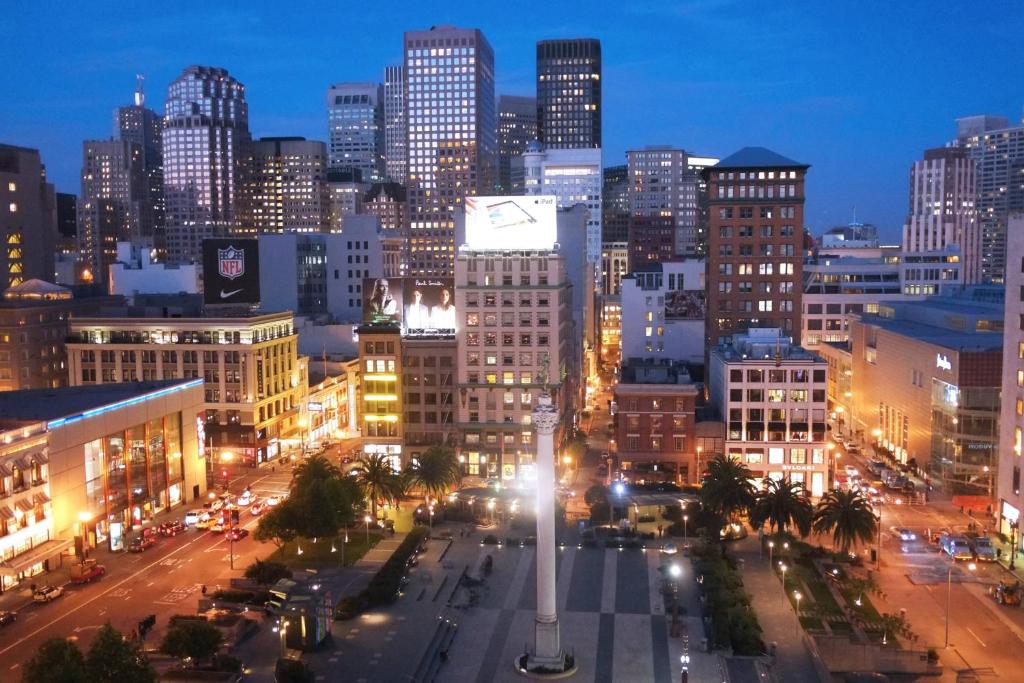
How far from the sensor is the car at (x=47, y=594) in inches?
Result: 2549

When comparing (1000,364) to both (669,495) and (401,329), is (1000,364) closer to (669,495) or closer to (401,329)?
(669,495)

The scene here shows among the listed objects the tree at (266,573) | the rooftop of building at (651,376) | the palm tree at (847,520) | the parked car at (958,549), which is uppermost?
the rooftop of building at (651,376)

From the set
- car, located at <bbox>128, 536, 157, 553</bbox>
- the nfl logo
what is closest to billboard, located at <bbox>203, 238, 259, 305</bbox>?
the nfl logo

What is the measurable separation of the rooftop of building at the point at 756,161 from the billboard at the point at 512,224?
2837 cm

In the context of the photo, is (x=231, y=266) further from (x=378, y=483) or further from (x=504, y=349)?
(x=378, y=483)

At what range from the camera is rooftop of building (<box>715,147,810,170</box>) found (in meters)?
120

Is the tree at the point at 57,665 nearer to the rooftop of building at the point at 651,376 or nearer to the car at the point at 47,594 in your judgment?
the car at the point at 47,594

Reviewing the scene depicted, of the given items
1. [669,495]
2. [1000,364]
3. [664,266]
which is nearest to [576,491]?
[669,495]

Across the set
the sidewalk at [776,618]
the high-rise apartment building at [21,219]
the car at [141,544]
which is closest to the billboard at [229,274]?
the car at [141,544]

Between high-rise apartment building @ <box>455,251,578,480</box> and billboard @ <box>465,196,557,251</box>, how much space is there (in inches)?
53.3

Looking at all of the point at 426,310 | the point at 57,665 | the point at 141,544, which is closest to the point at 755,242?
the point at 426,310

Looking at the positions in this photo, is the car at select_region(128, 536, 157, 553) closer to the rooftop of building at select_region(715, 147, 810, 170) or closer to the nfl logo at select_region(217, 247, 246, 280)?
the nfl logo at select_region(217, 247, 246, 280)

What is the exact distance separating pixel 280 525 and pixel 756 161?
79345 millimetres

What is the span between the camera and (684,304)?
167 metres
